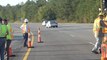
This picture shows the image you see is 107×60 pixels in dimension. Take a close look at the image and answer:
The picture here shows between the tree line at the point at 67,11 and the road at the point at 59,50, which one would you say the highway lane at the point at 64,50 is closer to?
the road at the point at 59,50

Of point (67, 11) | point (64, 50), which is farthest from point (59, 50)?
point (67, 11)

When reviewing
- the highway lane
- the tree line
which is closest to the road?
the highway lane

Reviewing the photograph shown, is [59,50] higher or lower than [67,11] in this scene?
lower

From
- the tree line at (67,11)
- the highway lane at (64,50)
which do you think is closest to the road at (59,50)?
the highway lane at (64,50)

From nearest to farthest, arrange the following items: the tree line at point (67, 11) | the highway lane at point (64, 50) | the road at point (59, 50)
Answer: the highway lane at point (64, 50)
the road at point (59, 50)
the tree line at point (67, 11)

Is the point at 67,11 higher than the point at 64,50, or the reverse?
the point at 67,11

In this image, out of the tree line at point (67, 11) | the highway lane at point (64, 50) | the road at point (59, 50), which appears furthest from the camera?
the tree line at point (67, 11)

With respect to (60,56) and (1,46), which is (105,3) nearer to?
(60,56)

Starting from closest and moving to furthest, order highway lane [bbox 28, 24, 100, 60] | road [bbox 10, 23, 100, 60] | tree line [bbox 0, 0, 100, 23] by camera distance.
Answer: highway lane [bbox 28, 24, 100, 60], road [bbox 10, 23, 100, 60], tree line [bbox 0, 0, 100, 23]

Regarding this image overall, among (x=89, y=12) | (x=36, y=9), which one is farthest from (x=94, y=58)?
(x=36, y=9)

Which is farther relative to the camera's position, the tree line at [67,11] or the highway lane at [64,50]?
the tree line at [67,11]

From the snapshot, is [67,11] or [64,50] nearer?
[64,50]

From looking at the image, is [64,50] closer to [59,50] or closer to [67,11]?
[59,50]

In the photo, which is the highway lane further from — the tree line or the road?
the tree line
